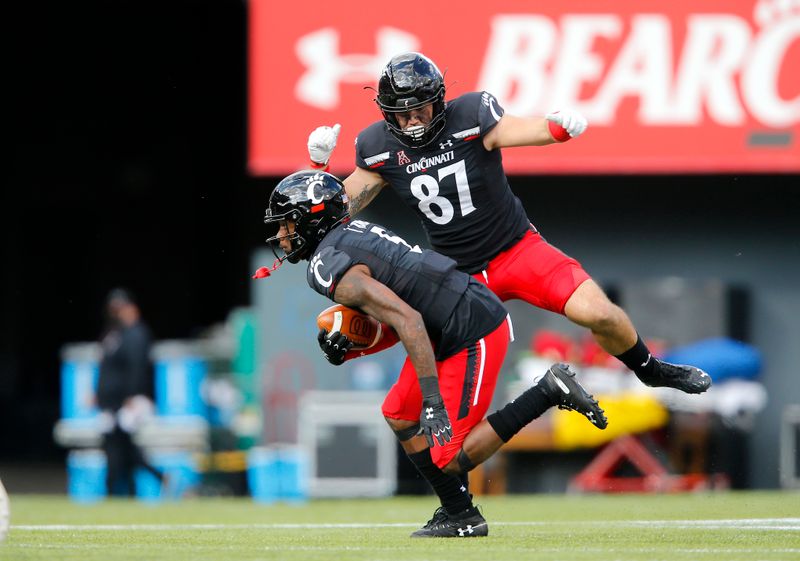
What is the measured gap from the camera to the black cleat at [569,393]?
6.50 metres

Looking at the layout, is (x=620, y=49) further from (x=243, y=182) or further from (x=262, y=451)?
(x=243, y=182)

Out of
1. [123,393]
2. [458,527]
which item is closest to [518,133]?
[458,527]

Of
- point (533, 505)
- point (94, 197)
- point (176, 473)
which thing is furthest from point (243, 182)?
point (533, 505)

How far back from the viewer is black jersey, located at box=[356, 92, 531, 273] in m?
7.10

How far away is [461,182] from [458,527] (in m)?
1.66

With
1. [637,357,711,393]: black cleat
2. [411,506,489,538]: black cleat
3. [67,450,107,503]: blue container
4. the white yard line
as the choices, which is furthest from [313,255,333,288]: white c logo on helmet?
[67,450,107,503]: blue container

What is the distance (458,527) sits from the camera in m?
6.78

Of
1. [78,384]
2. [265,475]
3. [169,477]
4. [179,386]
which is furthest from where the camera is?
[78,384]

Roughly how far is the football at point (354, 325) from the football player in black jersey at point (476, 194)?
710 mm

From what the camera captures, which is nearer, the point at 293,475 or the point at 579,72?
the point at 579,72

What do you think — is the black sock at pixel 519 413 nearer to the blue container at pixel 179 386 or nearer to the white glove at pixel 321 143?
the white glove at pixel 321 143

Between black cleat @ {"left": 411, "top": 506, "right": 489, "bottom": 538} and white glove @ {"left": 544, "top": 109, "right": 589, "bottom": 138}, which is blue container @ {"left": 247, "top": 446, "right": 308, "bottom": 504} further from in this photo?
white glove @ {"left": 544, "top": 109, "right": 589, "bottom": 138}

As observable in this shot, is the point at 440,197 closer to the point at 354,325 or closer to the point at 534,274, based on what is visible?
the point at 534,274

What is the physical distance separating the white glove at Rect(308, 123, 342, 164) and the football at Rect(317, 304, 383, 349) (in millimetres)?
1195
